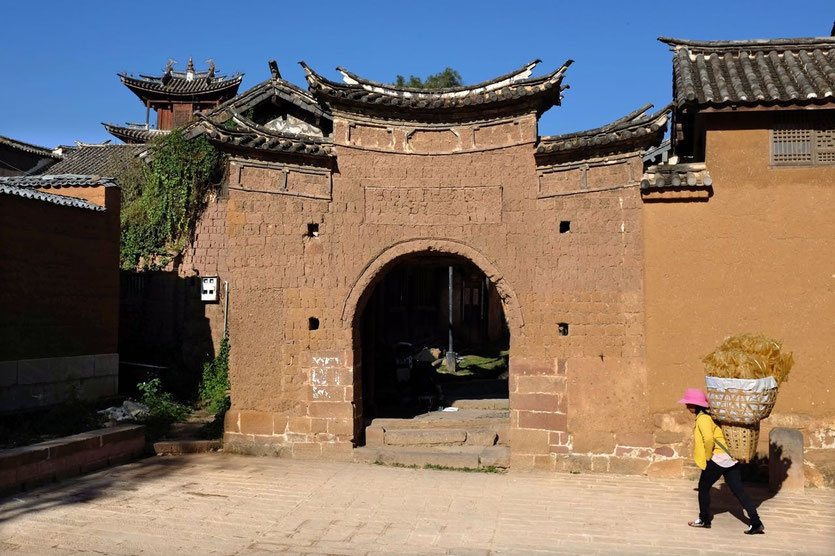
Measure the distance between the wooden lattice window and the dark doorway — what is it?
5.29 meters

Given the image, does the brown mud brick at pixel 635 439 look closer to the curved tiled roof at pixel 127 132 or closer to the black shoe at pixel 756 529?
the black shoe at pixel 756 529

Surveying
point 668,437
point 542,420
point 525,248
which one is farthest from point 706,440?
point 525,248

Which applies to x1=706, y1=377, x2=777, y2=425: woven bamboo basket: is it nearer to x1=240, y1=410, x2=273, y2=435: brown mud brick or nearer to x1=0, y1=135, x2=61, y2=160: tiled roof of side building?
x1=240, y1=410, x2=273, y2=435: brown mud brick

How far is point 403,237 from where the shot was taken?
31.4 feet

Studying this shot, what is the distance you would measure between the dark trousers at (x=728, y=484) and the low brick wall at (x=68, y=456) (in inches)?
295

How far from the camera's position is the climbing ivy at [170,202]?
15.5m

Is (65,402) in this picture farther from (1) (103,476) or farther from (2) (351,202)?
(2) (351,202)

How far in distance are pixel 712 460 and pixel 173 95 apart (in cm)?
2670

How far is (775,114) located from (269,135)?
23.1 ft

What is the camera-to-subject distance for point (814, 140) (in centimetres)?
824

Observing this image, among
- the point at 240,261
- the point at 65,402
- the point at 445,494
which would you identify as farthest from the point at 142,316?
the point at 445,494

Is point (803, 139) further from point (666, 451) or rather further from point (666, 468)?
point (666, 468)

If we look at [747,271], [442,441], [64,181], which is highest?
[64,181]

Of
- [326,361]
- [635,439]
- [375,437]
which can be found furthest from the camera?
[375,437]
